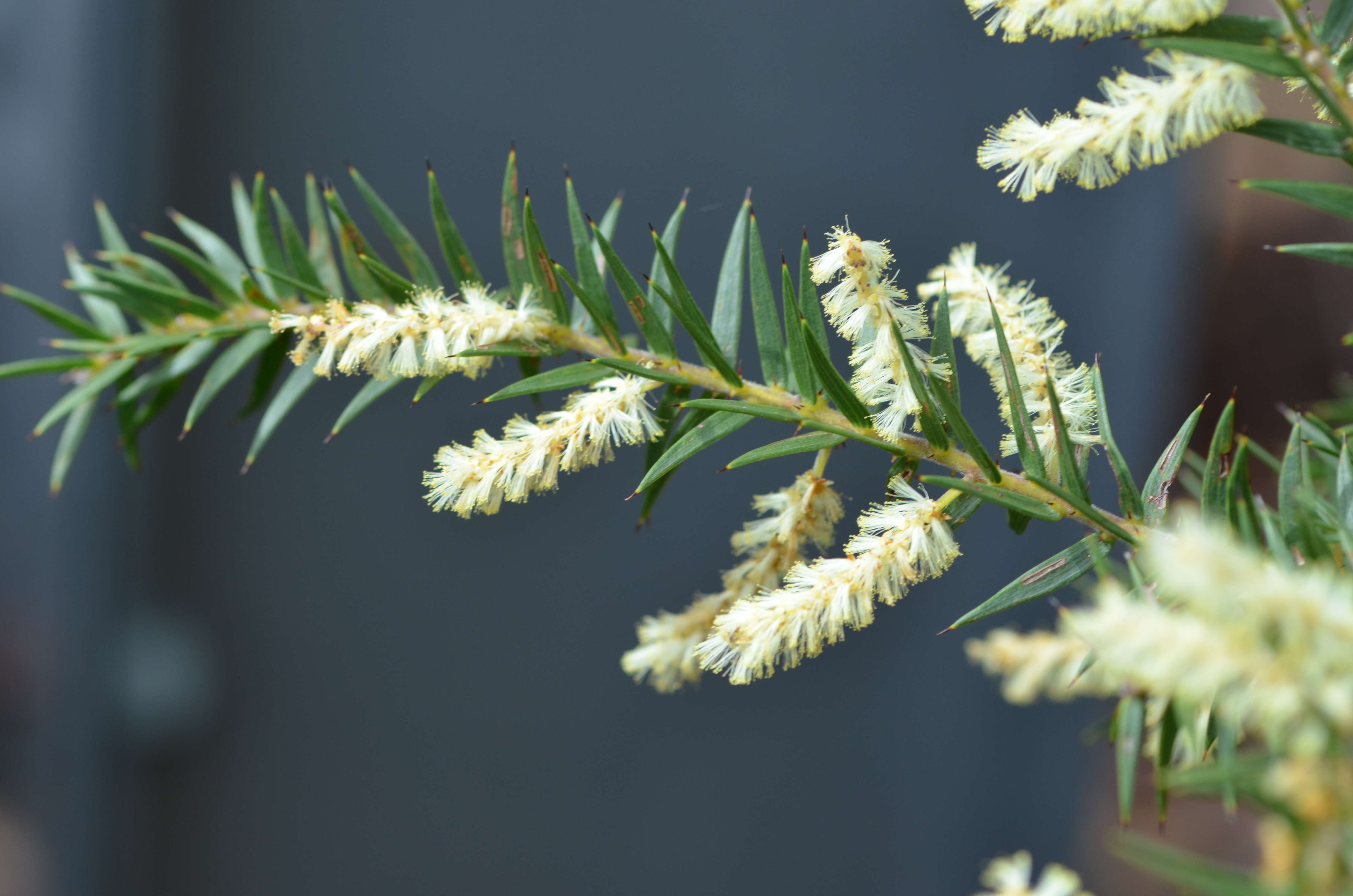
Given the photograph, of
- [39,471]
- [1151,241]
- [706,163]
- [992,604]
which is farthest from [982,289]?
[39,471]

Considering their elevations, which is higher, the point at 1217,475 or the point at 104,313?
the point at 104,313

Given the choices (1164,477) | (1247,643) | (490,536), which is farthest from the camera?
(490,536)

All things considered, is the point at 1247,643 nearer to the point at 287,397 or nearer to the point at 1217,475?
the point at 1217,475

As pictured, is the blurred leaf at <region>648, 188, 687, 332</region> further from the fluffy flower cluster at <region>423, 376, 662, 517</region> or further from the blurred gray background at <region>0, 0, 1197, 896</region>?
the blurred gray background at <region>0, 0, 1197, 896</region>

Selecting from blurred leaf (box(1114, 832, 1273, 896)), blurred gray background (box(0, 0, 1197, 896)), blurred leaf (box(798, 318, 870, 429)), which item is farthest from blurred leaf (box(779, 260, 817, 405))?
blurred gray background (box(0, 0, 1197, 896))

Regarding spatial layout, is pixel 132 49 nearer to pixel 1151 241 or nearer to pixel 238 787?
pixel 238 787

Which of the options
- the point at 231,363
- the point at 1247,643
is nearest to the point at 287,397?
the point at 231,363

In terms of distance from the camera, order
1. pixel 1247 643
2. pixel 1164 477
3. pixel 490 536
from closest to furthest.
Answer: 1. pixel 1247 643
2. pixel 1164 477
3. pixel 490 536
